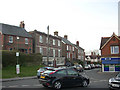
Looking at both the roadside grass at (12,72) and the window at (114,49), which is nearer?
the roadside grass at (12,72)

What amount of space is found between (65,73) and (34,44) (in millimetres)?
26788

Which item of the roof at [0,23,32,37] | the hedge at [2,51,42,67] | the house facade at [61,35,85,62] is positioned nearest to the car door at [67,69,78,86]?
the hedge at [2,51,42,67]

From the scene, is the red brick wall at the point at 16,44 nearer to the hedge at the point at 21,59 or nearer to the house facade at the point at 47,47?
the house facade at the point at 47,47

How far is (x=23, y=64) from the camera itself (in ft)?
97.3

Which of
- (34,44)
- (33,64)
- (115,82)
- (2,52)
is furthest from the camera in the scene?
(34,44)

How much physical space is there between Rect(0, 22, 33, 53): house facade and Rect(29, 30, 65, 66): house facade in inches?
57.9

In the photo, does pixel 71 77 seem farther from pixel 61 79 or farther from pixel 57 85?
pixel 57 85

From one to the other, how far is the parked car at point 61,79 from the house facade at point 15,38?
2239 centimetres

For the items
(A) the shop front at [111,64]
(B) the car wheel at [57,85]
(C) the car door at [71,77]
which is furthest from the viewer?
(A) the shop front at [111,64]

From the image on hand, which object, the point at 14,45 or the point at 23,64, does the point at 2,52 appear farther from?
the point at 14,45

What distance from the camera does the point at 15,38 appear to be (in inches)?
1347

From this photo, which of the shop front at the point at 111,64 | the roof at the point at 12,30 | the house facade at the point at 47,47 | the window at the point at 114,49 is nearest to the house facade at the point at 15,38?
the roof at the point at 12,30

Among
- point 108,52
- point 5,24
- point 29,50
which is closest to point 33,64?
point 29,50

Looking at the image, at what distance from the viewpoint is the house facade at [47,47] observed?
125 feet
